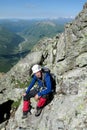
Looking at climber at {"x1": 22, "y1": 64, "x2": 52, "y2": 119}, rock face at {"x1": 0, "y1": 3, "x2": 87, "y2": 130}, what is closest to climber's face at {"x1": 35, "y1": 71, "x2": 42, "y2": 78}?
climber at {"x1": 22, "y1": 64, "x2": 52, "y2": 119}

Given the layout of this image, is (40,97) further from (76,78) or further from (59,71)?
(59,71)

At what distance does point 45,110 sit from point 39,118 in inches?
35.0

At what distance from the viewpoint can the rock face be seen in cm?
1789

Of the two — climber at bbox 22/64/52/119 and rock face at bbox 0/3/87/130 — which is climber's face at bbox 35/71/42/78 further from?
rock face at bbox 0/3/87/130

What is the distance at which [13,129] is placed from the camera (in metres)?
22.9

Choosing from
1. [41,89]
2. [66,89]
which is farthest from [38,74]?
[66,89]

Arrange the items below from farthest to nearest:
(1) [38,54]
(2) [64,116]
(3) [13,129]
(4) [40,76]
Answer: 1. (1) [38,54]
2. (3) [13,129]
3. (4) [40,76]
4. (2) [64,116]

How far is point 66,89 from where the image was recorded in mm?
20719

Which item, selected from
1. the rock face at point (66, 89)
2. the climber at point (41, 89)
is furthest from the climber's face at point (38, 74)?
the rock face at point (66, 89)

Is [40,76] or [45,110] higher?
[40,76]

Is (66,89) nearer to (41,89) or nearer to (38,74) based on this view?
(41,89)

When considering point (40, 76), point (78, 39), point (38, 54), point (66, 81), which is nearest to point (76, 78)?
point (66, 81)

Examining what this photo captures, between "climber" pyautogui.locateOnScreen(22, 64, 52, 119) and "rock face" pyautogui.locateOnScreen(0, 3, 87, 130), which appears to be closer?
"rock face" pyautogui.locateOnScreen(0, 3, 87, 130)

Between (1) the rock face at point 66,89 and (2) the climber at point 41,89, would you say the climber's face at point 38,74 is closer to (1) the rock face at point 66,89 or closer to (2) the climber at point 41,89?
(2) the climber at point 41,89
